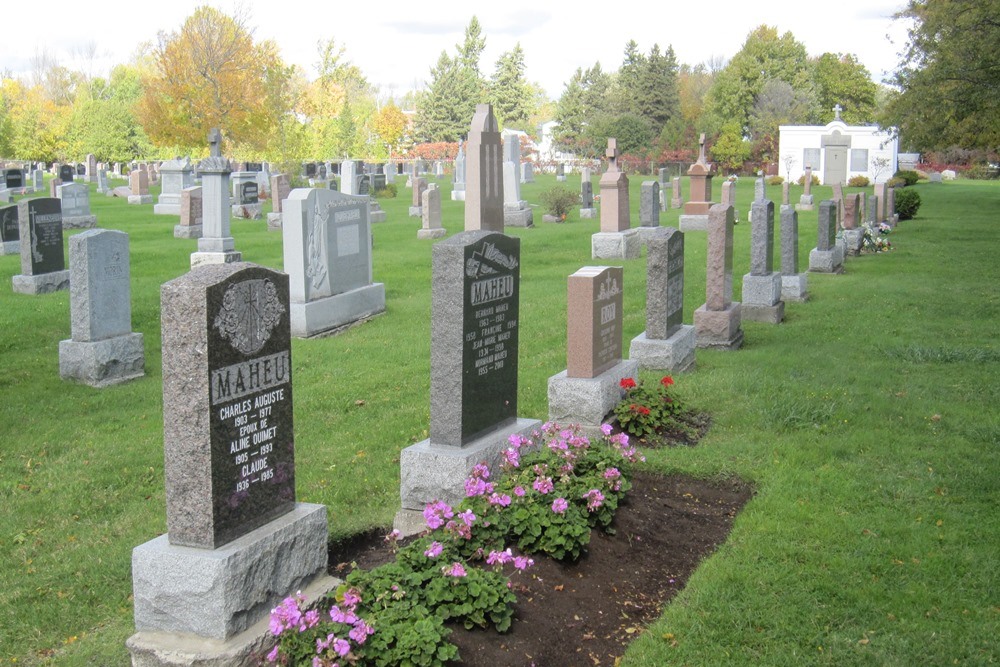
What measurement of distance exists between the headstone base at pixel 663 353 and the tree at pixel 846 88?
58898mm

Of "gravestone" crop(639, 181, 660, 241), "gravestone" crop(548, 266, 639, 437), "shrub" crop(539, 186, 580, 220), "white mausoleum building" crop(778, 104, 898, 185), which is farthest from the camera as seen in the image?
"white mausoleum building" crop(778, 104, 898, 185)

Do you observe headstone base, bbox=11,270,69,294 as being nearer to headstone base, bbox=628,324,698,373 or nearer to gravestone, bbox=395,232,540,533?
headstone base, bbox=628,324,698,373

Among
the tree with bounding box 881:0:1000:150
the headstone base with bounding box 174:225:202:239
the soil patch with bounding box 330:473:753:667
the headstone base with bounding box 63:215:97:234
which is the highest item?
the tree with bounding box 881:0:1000:150

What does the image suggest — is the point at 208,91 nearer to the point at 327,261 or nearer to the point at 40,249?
the point at 40,249

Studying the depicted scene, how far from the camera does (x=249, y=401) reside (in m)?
4.71

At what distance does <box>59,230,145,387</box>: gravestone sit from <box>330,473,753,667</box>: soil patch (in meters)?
5.38

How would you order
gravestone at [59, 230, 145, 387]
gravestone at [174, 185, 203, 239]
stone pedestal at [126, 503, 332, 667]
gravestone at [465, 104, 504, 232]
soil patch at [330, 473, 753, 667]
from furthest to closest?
1. gravestone at [174, 185, 203, 239]
2. gravestone at [465, 104, 504, 232]
3. gravestone at [59, 230, 145, 387]
4. soil patch at [330, 473, 753, 667]
5. stone pedestal at [126, 503, 332, 667]

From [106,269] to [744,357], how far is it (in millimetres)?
6962

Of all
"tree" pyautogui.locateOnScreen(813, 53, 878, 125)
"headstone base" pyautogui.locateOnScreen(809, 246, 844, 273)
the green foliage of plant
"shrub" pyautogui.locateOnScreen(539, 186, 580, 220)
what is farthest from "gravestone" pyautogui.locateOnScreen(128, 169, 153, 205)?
"tree" pyautogui.locateOnScreen(813, 53, 878, 125)

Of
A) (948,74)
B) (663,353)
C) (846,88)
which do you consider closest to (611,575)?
(663,353)

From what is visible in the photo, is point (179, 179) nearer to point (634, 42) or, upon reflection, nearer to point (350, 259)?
point (350, 259)

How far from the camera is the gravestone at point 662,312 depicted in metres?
9.83

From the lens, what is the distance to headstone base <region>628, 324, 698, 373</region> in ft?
32.4

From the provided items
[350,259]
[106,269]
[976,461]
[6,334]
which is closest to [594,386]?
[976,461]
